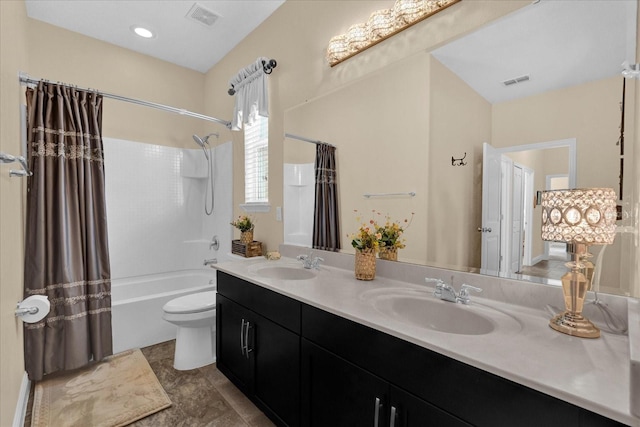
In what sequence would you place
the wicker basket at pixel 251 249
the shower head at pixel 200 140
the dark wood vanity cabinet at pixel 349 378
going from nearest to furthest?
the dark wood vanity cabinet at pixel 349 378
the wicker basket at pixel 251 249
the shower head at pixel 200 140

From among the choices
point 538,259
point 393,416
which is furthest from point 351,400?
point 538,259

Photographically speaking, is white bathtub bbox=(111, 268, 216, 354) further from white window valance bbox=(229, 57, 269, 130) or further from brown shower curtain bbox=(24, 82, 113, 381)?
white window valance bbox=(229, 57, 269, 130)

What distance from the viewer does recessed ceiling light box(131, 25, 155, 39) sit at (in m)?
2.74

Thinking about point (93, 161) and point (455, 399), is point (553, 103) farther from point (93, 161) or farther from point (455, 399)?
point (93, 161)

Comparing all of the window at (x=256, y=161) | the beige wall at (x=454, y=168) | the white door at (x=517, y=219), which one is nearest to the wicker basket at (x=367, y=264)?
the beige wall at (x=454, y=168)

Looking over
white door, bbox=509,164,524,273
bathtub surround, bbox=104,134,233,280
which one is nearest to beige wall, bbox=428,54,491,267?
white door, bbox=509,164,524,273

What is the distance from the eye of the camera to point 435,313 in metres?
1.19

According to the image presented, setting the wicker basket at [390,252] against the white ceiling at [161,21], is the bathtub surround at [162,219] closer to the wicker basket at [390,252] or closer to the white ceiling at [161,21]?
the white ceiling at [161,21]

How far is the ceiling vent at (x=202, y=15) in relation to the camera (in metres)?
2.45

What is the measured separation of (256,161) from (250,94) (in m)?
0.60

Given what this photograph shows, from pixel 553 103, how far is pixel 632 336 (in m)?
0.81

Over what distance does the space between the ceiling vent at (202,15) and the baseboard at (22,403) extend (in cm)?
290

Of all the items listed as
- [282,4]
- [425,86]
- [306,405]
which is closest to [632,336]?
[306,405]

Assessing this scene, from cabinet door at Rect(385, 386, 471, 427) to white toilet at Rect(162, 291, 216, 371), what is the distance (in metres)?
1.62
